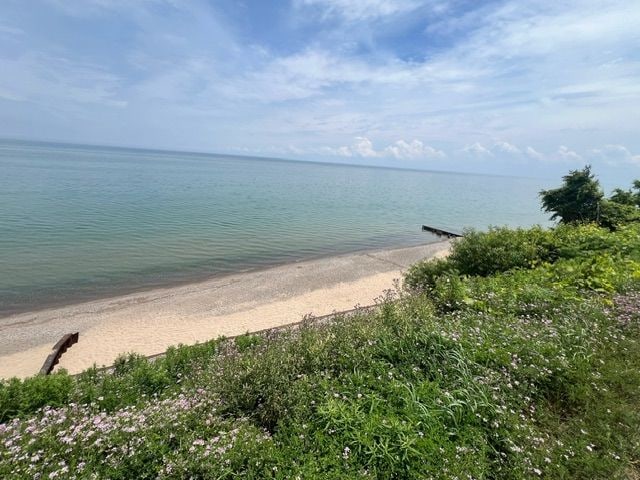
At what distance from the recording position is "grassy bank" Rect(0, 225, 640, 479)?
11.8ft

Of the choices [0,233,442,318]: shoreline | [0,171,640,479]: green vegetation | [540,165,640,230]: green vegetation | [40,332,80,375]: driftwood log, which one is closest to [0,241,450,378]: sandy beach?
[40,332,80,375]: driftwood log

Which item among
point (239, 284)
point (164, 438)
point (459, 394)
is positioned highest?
point (459, 394)

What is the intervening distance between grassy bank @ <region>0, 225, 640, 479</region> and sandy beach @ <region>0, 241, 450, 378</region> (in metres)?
6.42

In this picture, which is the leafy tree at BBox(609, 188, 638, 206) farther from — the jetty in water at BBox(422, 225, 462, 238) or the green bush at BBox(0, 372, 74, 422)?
the green bush at BBox(0, 372, 74, 422)

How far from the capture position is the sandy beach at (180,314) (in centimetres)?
1214

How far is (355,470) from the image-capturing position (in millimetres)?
3482

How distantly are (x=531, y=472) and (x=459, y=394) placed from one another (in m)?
1.06

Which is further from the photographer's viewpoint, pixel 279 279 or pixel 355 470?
pixel 279 279

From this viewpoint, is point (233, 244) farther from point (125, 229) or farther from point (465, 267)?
point (465, 267)

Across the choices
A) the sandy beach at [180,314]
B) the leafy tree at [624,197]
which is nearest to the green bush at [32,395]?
the sandy beach at [180,314]

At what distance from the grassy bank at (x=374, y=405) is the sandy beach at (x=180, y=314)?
642cm

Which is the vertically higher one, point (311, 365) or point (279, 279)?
point (311, 365)

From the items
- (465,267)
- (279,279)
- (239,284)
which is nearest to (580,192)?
(465,267)

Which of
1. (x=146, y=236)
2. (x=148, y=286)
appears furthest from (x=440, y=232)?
(x=148, y=286)
